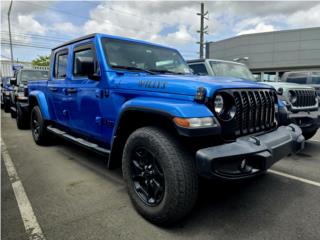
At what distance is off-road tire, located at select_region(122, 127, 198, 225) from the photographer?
2100 mm

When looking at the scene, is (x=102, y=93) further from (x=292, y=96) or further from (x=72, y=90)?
(x=292, y=96)

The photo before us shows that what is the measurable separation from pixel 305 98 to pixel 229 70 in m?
1.89

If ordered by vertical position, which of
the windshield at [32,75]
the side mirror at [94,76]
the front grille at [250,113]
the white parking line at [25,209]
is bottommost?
the white parking line at [25,209]

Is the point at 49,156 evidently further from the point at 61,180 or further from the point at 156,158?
the point at 156,158

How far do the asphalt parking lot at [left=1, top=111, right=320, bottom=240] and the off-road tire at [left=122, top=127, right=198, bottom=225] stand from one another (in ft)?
0.57

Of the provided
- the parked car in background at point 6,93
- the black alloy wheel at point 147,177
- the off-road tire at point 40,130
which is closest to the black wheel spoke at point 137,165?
the black alloy wheel at point 147,177

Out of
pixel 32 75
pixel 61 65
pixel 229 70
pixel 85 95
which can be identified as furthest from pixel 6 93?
pixel 229 70

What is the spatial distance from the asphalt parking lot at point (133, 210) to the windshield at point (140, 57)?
5.34ft

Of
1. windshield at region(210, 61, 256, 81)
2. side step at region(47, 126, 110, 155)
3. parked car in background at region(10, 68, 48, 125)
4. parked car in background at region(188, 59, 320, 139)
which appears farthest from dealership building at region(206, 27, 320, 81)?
side step at region(47, 126, 110, 155)

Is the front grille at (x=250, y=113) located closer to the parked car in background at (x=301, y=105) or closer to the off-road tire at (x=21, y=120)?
the parked car in background at (x=301, y=105)

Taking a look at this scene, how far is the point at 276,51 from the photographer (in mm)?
24766

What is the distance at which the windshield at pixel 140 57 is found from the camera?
3.23 meters

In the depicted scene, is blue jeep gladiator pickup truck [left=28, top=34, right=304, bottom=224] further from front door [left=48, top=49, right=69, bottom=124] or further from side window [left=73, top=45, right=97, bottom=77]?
front door [left=48, top=49, right=69, bottom=124]

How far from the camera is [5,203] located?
2799 millimetres
